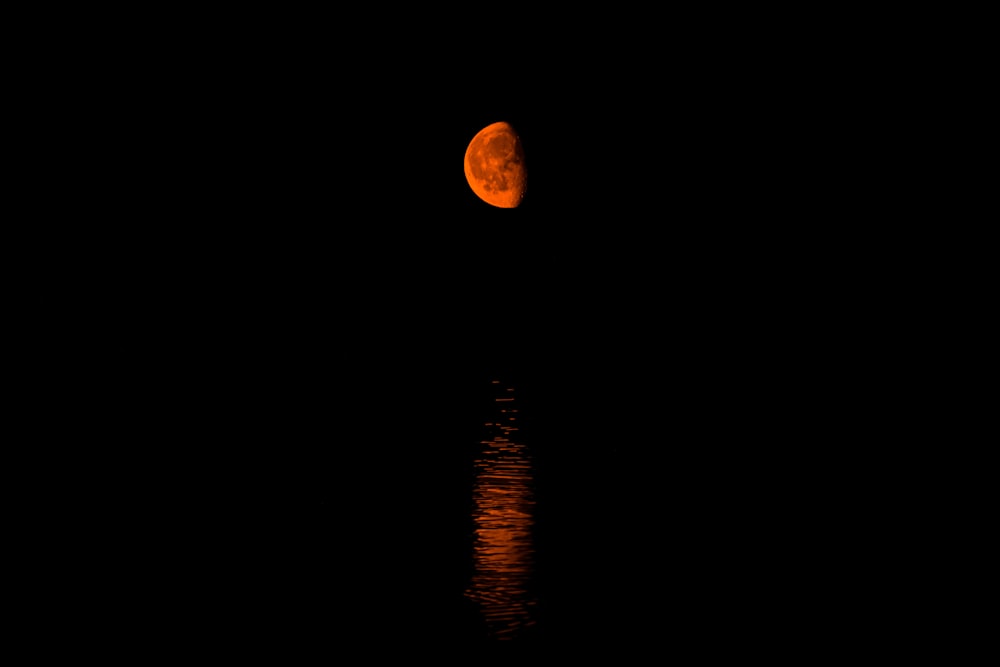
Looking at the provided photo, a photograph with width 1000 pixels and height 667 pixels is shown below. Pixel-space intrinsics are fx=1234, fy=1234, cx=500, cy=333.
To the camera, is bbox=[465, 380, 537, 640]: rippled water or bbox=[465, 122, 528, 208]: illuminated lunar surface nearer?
bbox=[465, 380, 537, 640]: rippled water

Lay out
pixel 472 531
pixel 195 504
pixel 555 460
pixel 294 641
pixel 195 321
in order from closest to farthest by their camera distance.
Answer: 1. pixel 294 641
2. pixel 472 531
3. pixel 195 504
4. pixel 555 460
5. pixel 195 321

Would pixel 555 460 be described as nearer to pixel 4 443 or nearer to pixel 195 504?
pixel 195 504

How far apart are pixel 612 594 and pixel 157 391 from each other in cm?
466

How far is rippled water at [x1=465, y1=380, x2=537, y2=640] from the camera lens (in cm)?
214

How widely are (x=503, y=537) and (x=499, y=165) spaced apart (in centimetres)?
815

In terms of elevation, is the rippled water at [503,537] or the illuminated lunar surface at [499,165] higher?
the illuminated lunar surface at [499,165]

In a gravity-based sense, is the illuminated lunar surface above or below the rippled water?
above

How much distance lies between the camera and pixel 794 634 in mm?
2037

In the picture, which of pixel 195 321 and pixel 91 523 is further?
pixel 195 321

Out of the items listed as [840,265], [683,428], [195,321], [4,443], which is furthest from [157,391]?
[840,265]

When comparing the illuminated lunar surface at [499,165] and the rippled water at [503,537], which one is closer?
the rippled water at [503,537]

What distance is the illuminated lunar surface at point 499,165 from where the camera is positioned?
34.8 ft

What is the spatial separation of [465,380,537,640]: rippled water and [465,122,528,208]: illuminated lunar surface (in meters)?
6.22

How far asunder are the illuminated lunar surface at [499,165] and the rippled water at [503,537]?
20.4 feet
